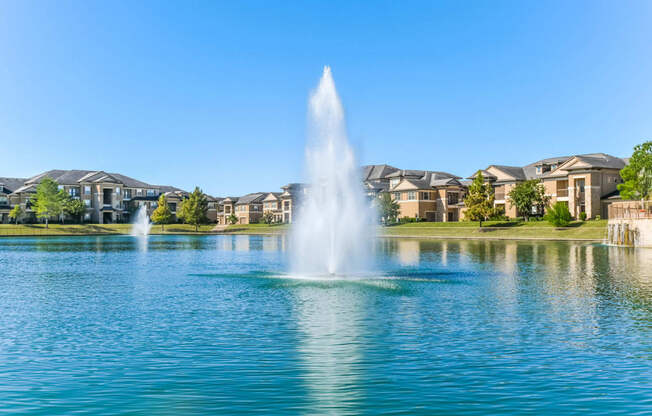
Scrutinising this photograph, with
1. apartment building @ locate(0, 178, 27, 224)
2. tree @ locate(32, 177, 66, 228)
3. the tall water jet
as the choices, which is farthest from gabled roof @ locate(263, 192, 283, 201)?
the tall water jet

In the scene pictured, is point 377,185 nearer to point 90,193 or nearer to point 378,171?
point 378,171

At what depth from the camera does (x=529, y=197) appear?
95688mm

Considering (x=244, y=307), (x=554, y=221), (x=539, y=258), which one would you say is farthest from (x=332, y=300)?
(x=554, y=221)

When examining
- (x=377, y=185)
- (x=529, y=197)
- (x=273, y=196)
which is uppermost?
(x=377, y=185)

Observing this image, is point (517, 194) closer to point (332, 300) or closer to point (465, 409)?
point (332, 300)

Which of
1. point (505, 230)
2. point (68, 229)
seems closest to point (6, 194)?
point (68, 229)

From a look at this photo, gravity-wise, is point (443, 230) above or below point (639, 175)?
below

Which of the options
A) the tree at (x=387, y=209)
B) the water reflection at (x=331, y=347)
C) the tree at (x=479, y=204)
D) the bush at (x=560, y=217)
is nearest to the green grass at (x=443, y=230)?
the bush at (x=560, y=217)

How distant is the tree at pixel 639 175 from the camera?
7694 centimetres

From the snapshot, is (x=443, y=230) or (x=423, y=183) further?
(x=423, y=183)

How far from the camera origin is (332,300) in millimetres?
22125

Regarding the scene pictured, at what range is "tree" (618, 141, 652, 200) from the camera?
3029 inches

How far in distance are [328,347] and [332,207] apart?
17.3 metres

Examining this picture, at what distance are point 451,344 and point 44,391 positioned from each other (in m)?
9.26
